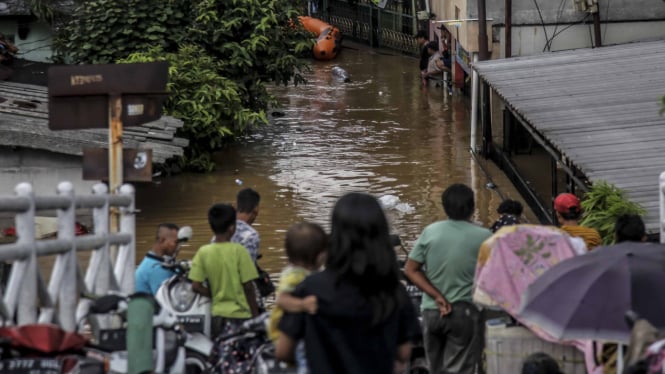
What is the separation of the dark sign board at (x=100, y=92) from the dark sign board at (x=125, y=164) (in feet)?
0.73

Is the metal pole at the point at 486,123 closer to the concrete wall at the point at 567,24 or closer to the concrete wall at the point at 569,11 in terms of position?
the concrete wall at the point at 567,24

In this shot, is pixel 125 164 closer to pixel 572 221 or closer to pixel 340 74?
pixel 572 221

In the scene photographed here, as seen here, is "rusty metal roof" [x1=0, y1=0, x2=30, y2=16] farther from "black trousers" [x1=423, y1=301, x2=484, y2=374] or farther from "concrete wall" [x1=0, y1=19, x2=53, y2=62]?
"black trousers" [x1=423, y1=301, x2=484, y2=374]

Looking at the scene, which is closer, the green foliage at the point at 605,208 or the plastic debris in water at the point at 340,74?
the green foliage at the point at 605,208

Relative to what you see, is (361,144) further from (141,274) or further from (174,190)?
(141,274)

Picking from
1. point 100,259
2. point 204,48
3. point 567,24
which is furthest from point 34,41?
point 100,259

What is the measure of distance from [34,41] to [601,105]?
41.3 ft

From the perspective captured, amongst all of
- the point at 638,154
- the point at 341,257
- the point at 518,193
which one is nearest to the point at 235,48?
the point at 518,193

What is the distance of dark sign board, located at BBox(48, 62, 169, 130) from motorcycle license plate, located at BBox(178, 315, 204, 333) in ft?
5.82

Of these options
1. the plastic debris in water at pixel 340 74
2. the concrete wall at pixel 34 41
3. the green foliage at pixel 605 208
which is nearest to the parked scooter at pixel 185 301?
the green foliage at pixel 605 208

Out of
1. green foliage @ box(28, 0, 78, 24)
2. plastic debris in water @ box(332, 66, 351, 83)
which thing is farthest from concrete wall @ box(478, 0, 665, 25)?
plastic debris in water @ box(332, 66, 351, 83)

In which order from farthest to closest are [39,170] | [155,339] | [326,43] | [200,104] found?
[326,43]
[200,104]
[39,170]
[155,339]

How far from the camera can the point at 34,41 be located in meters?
23.5

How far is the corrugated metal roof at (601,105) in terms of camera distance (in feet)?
36.7
